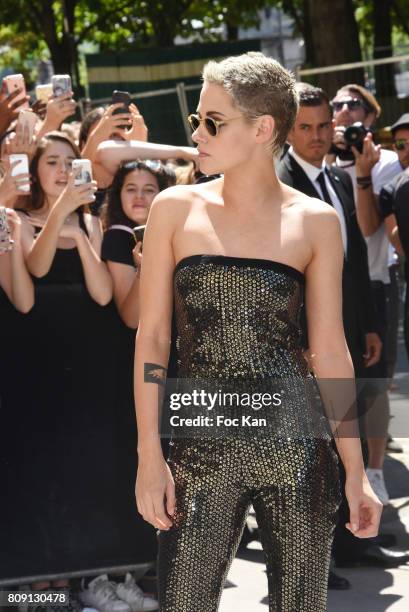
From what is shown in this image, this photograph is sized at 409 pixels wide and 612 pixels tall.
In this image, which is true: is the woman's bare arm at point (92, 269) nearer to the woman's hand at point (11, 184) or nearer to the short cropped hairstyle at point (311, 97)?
the woman's hand at point (11, 184)

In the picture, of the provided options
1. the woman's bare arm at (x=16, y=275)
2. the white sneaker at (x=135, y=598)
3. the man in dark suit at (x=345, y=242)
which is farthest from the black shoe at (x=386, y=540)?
the woman's bare arm at (x=16, y=275)

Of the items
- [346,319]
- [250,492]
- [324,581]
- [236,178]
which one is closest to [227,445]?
[250,492]

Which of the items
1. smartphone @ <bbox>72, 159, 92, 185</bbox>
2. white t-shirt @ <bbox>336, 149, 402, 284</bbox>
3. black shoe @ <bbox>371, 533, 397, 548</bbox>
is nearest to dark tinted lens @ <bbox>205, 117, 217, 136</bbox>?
smartphone @ <bbox>72, 159, 92, 185</bbox>

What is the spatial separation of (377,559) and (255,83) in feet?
10.3

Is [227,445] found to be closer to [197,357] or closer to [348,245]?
[197,357]

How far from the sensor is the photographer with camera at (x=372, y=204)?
6445 mm

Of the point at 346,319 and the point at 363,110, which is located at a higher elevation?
the point at 363,110

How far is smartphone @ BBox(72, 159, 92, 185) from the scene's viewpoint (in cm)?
474

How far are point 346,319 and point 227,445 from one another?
2.59 m

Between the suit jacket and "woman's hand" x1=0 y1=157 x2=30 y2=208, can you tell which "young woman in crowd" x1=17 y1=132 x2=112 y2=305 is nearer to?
"woman's hand" x1=0 y1=157 x2=30 y2=208

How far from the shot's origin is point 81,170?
15.6 ft

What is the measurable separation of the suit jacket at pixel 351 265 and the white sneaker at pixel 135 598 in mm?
1412

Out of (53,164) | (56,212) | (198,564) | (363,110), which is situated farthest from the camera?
(363,110)

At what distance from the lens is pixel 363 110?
7.81 meters
